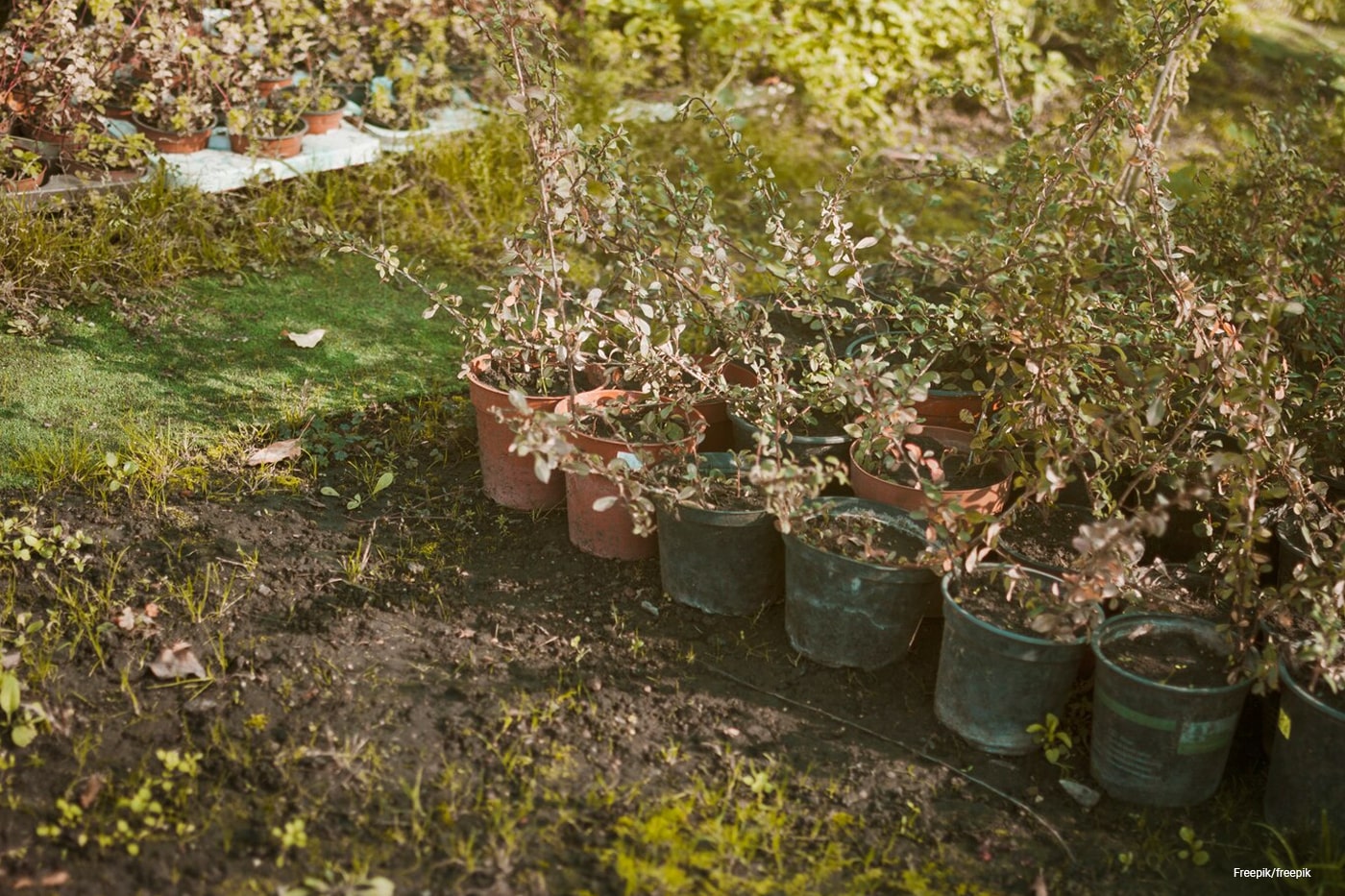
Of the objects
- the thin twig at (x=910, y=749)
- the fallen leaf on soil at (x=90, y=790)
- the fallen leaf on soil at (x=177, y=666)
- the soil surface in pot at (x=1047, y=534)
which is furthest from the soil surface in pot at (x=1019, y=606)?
the fallen leaf on soil at (x=90, y=790)

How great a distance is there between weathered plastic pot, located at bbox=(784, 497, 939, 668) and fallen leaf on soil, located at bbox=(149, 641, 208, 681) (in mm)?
1427

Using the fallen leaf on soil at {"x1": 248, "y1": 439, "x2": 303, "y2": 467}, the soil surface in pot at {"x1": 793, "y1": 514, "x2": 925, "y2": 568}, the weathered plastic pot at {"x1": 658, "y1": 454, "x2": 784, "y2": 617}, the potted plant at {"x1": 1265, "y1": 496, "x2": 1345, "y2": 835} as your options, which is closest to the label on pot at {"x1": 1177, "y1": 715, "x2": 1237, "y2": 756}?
the potted plant at {"x1": 1265, "y1": 496, "x2": 1345, "y2": 835}

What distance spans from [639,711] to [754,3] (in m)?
5.12

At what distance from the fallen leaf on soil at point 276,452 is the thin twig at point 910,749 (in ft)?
4.97

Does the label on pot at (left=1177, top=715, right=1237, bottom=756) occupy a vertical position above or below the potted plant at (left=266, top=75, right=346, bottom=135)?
below

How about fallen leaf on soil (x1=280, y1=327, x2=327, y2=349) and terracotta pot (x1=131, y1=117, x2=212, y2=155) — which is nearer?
fallen leaf on soil (x1=280, y1=327, x2=327, y2=349)

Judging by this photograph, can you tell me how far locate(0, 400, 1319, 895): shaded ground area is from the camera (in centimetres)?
248

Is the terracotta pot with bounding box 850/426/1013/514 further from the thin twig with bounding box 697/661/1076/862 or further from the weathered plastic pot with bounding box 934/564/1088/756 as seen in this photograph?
the thin twig with bounding box 697/661/1076/862

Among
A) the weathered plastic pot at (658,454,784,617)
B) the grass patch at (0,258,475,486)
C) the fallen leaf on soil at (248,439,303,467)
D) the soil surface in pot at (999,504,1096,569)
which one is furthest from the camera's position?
the grass patch at (0,258,475,486)

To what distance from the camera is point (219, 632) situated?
3.02 metres

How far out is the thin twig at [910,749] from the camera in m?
2.75

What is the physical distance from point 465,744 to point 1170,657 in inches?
63.3

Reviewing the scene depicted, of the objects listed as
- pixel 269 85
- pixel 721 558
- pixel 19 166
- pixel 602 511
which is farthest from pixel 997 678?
pixel 269 85

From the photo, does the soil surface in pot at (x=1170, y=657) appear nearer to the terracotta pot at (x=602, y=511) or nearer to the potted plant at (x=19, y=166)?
the terracotta pot at (x=602, y=511)
